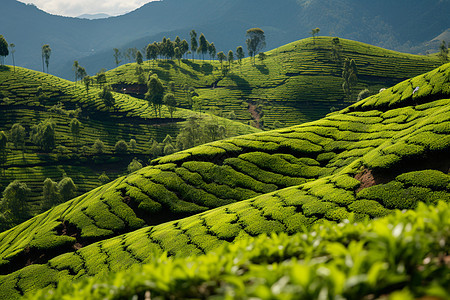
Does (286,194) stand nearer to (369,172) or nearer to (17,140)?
(369,172)

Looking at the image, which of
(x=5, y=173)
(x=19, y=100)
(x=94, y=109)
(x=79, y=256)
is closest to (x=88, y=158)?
(x=5, y=173)

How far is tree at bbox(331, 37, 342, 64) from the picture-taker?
515ft

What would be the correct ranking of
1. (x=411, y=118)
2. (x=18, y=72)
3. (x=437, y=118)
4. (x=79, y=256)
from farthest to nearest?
(x=18, y=72)
(x=411, y=118)
(x=79, y=256)
(x=437, y=118)

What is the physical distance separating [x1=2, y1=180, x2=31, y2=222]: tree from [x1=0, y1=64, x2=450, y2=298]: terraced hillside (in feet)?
108

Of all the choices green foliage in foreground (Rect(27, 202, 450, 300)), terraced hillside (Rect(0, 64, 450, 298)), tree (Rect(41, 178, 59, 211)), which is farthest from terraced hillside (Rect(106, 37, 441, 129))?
green foliage in foreground (Rect(27, 202, 450, 300))

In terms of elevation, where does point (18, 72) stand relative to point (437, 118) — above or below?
above

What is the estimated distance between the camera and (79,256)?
25.2 metres

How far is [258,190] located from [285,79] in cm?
13001

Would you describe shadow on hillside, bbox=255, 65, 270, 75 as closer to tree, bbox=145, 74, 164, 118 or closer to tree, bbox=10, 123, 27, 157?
tree, bbox=145, 74, 164, 118

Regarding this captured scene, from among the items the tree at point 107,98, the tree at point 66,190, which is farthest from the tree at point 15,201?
the tree at point 107,98

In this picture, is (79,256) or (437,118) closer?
(437,118)

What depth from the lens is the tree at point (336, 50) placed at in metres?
157

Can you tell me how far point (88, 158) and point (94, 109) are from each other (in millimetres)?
35921

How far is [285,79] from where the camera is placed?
150m
